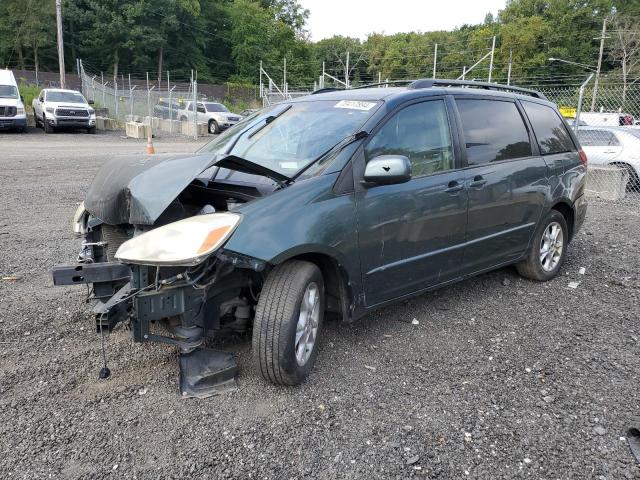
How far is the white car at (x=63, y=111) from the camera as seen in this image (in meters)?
21.9

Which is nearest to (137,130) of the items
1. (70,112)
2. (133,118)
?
(70,112)

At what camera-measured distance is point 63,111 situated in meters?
21.9

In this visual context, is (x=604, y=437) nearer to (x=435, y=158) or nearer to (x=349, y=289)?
(x=349, y=289)

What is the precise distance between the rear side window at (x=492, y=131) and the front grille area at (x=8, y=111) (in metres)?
20.8

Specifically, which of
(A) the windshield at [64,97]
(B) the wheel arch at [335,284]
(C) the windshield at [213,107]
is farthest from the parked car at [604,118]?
(A) the windshield at [64,97]

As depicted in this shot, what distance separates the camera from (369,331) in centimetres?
397

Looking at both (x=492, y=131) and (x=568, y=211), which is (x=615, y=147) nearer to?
(x=568, y=211)

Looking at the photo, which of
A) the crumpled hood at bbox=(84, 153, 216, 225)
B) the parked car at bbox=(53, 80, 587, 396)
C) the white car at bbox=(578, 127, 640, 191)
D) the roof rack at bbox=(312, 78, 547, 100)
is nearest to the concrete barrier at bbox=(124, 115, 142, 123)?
the white car at bbox=(578, 127, 640, 191)

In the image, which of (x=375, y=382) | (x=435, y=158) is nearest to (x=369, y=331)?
(x=375, y=382)

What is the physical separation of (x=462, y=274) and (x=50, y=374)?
3000mm

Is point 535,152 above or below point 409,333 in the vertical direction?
above

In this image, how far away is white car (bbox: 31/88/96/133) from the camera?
21.9 metres

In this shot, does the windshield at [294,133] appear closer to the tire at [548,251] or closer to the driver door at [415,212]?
the driver door at [415,212]

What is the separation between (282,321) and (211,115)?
25818 mm
